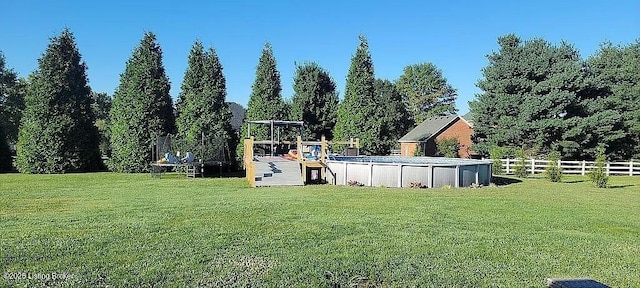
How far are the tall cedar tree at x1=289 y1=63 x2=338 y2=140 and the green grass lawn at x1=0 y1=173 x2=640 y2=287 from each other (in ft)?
66.9

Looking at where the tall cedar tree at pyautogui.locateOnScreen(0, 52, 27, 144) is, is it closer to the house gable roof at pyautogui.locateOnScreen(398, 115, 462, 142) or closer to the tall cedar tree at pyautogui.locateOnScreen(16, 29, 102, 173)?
the tall cedar tree at pyautogui.locateOnScreen(16, 29, 102, 173)

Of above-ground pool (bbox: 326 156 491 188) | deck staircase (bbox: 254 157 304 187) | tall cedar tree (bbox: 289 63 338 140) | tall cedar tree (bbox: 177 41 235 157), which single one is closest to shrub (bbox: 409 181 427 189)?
above-ground pool (bbox: 326 156 491 188)

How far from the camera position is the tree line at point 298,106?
21969 millimetres

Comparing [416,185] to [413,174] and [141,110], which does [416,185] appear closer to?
[413,174]

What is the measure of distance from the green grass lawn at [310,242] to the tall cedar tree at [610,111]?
18.4 m

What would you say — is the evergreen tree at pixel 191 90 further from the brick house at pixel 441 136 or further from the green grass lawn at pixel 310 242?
the brick house at pixel 441 136

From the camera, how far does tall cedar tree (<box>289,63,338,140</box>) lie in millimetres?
31250

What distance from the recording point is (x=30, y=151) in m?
21.3

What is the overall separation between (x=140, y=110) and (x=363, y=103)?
11870 millimetres

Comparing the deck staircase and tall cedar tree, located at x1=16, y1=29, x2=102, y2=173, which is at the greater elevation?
tall cedar tree, located at x1=16, y1=29, x2=102, y2=173

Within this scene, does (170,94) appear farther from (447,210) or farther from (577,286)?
(577,286)

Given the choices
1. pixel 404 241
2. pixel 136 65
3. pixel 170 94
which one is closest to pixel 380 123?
pixel 170 94

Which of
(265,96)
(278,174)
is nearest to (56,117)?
(265,96)

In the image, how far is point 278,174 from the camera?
15.9 metres
